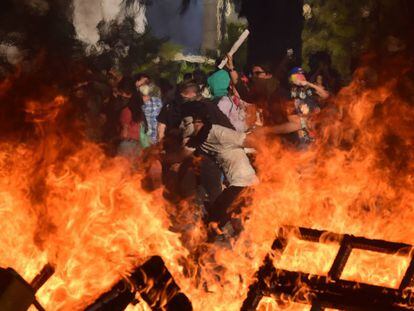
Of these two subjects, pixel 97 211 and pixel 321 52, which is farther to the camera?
pixel 321 52

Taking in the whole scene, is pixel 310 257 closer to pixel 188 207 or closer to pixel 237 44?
pixel 188 207

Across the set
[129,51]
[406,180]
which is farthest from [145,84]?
[406,180]

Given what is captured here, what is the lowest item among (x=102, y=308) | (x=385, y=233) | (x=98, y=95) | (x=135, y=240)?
(x=102, y=308)

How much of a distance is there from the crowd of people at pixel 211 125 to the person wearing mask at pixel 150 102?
0.05 feet

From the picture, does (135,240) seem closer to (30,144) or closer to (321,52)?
(30,144)

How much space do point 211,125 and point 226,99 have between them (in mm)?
463

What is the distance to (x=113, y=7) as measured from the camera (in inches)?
358

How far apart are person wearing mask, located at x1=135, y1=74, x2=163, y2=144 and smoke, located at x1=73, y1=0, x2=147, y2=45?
0.78 meters

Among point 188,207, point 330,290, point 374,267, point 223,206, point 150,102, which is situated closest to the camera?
point 330,290

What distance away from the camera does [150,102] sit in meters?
9.15

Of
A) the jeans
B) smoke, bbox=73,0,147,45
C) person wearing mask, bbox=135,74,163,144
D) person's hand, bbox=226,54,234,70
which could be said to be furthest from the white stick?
the jeans

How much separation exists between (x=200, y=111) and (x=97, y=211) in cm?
416

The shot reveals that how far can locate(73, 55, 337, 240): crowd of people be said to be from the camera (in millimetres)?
8953

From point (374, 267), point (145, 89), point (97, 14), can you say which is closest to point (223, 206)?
point (145, 89)
